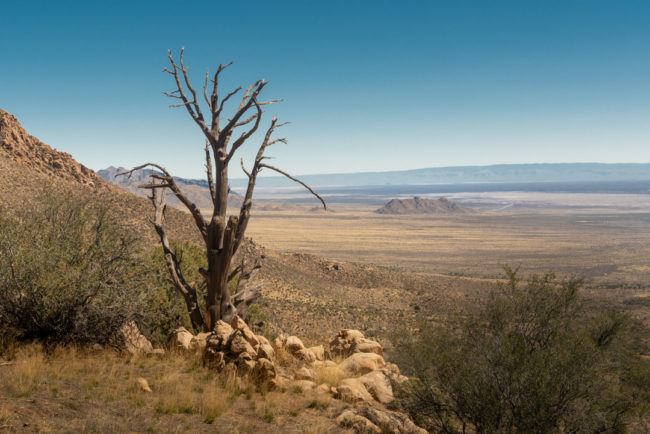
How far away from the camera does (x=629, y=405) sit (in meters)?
8.53

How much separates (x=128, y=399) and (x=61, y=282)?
9.34 feet

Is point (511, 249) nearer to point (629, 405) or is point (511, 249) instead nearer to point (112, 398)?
point (629, 405)

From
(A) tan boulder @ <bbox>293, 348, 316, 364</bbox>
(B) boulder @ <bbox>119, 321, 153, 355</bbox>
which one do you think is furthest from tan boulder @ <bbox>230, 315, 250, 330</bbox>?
(B) boulder @ <bbox>119, 321, 153, 355</bbox>

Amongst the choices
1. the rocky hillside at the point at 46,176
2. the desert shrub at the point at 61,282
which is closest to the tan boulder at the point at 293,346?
the desert shrub at the point at 61,282

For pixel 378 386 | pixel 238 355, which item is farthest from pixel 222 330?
pixel 378 386

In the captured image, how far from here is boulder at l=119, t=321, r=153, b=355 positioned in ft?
29.7

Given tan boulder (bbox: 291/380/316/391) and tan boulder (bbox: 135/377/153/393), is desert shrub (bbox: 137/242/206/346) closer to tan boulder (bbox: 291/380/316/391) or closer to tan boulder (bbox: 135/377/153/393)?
tan boulder (bbox: 135/377/153/393)

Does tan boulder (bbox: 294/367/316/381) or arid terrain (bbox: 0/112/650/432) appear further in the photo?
tan boulder (bbox: 294/367/316/381)

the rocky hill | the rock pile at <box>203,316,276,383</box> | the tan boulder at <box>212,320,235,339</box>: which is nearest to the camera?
the rock pile at <box>203,316,276,383</box>

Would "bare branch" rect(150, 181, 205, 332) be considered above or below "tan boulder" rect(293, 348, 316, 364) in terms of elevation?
above

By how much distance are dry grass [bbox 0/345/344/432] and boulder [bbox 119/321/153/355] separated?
0.52 m

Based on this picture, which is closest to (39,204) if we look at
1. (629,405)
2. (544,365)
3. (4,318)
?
(4,318)

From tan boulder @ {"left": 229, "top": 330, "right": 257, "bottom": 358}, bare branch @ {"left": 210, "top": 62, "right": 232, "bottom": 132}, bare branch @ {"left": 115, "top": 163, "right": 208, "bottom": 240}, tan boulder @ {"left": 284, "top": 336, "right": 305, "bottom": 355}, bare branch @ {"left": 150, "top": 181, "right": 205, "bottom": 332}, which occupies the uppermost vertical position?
bare branch @ {"left": 210, "top": 62, "right": 232, "bottom": 132}

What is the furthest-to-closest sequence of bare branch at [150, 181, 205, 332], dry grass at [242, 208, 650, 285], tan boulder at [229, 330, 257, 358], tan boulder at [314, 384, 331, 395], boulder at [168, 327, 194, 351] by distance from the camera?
dry grass at [242, 208, 650, 285]
bare branch at [150, 181, 205, 332]
boulder at [168, 327, 194, 351]
tan boulder at [229, 330, 257, 358]
tan boulder at [314, 384, 331, 395]
